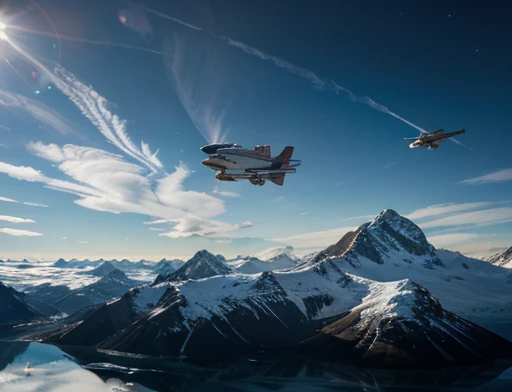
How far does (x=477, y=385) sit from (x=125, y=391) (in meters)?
194

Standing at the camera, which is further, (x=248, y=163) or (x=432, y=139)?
(x=432, y=139)

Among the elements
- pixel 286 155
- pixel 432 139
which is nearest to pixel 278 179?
pixel 286 155

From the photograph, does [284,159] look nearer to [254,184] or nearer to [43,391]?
[254,184]

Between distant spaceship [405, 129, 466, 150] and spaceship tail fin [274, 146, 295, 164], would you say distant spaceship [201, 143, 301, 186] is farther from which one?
distant spaceship [405, 129, 466, 150]

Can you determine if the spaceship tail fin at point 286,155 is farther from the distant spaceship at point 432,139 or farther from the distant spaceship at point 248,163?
the distant spaceship at point 432,139

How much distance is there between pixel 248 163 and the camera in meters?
76.3

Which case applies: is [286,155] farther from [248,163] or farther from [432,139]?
[432,139]

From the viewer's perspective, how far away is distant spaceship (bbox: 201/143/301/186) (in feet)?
242

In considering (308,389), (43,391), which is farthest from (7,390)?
(308,389)

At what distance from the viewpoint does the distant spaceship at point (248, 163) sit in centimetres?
7381

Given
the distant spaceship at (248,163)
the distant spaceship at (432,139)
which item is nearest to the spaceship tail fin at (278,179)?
the distant spaceship at (248,163)

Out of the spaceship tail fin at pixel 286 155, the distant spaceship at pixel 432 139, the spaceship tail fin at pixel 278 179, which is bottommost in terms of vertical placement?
the spaceship tail fin at pixel 278 179

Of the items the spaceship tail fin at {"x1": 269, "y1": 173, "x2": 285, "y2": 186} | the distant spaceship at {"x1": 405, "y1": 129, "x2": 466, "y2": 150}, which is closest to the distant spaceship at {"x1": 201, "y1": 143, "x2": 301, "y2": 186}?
the spaceship tail fin at {"x1": 269, "y1": 173, "x2": 285, "y2": 186}

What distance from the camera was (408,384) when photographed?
181875 mm
